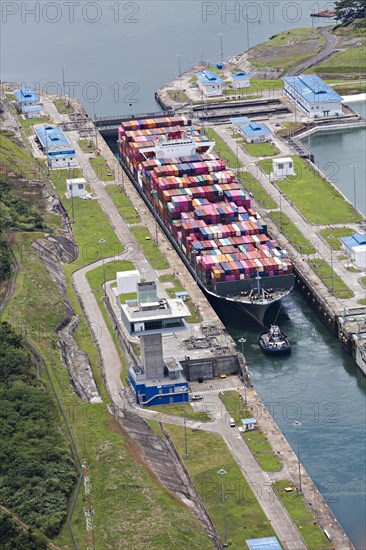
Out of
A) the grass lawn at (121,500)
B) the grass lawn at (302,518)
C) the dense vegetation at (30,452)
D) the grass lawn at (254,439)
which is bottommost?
the grass lawn at (254,439)

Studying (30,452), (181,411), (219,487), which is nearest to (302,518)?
(219,487)

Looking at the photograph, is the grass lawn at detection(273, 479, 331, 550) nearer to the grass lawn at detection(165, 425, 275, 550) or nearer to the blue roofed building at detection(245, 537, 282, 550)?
the grass lawn at detection(165, 425, 275, 550)

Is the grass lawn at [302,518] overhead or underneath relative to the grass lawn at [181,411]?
overhead

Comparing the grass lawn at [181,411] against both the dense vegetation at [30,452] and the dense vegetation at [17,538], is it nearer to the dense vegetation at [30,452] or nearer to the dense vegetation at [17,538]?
the dense vegetation at [30,452]

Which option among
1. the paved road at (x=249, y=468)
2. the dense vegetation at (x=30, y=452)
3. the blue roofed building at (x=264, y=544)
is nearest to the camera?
the blue roofed building at (x=264, y=544)

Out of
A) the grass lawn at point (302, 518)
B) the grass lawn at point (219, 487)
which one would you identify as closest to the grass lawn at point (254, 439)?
the grass lawn at point (219, 487)
